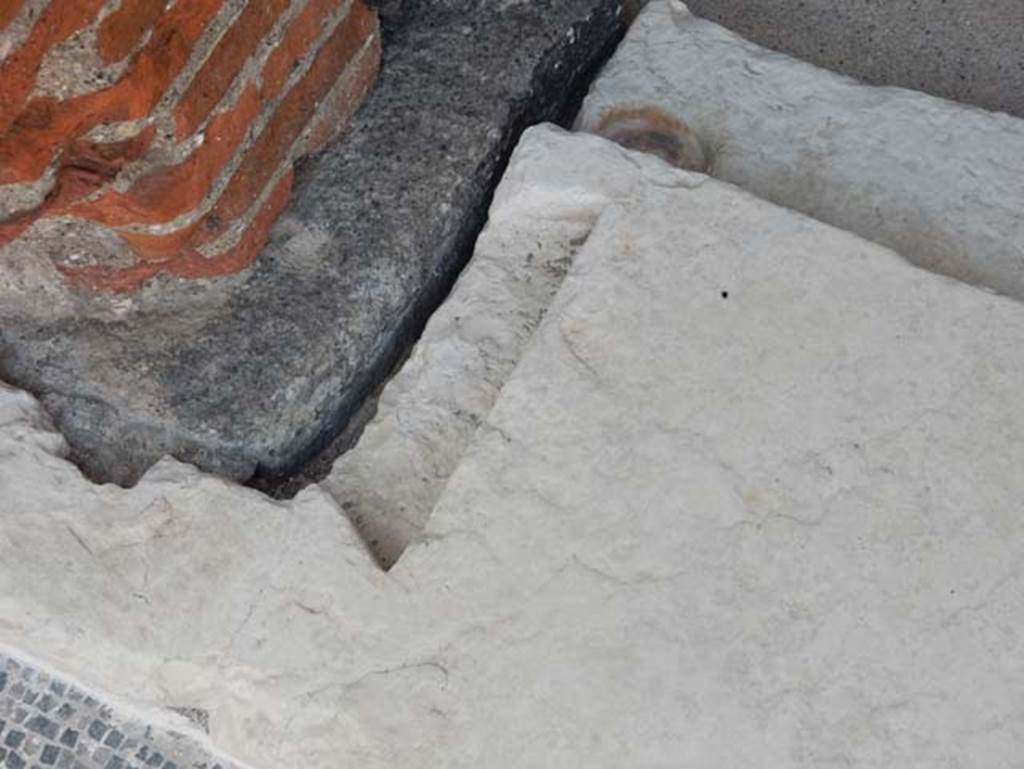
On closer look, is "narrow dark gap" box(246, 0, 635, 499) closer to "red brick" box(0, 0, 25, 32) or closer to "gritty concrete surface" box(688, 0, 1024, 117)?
"gritty concrete surface" box(688, 0, 1024, 117)

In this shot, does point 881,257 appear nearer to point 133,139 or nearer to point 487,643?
point 487,643

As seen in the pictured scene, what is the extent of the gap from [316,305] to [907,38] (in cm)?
105

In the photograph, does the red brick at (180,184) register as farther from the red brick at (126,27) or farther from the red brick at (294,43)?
the red brick at (126,27)

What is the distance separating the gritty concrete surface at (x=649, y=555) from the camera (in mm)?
1419

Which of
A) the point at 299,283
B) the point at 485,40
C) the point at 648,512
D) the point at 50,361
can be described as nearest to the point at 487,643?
the point at 648,512

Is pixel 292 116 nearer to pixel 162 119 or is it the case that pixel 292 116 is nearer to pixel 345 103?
pixel 345 103

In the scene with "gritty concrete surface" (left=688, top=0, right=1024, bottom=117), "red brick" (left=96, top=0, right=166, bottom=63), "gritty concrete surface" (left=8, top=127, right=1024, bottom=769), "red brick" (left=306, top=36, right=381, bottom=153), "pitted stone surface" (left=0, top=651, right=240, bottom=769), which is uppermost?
"red brick" (left=96, top=0, right=166, bottom=63)

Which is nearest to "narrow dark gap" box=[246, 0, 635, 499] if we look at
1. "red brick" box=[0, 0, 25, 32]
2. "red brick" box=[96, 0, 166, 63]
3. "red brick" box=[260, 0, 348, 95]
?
"red brick" box=[260, 0, 348, 95]

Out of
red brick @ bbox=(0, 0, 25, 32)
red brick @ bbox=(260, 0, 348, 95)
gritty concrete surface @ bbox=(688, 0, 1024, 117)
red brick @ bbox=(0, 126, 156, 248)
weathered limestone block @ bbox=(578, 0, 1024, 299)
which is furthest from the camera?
gritty concrete surface @ bbox=(688, 0, 1024, 117)

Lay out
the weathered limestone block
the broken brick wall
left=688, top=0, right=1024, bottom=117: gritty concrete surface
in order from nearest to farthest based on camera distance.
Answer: the broken brick wall, the weathered limestone block, left=688, top=0, right=1024, bottom=117: gritty concrete surface

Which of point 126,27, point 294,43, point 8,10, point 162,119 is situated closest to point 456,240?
point 294,43

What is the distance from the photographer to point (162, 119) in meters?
1.48

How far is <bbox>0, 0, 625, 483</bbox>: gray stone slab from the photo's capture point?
1682 millimetres

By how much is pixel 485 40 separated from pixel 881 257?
623 millimetres
